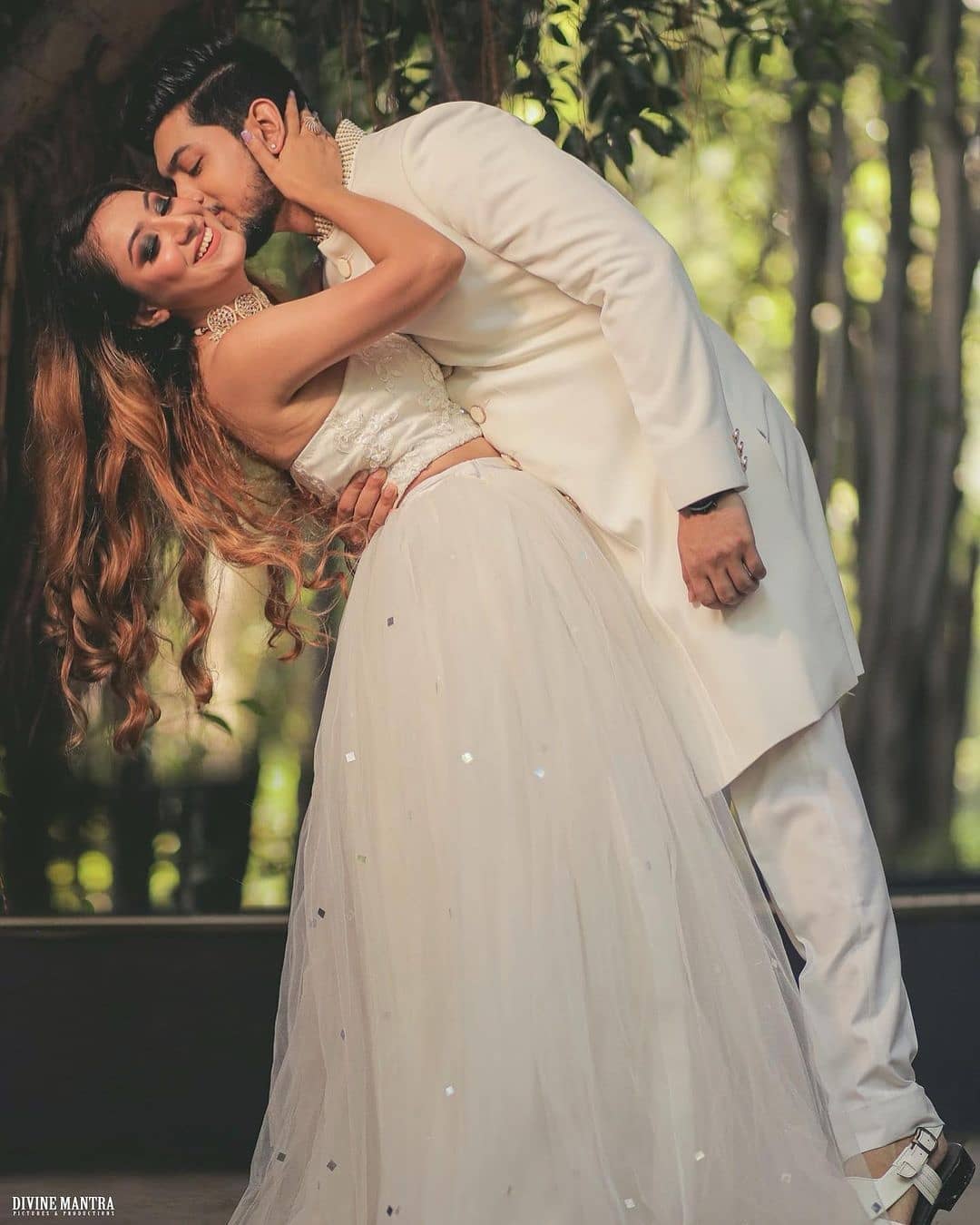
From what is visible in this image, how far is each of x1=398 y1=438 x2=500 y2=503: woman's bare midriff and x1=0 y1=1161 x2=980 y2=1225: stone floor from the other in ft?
4.24

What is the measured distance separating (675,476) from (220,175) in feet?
2.09

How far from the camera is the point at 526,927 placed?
54.9 inches

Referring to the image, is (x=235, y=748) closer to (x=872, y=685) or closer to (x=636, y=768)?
(x=872, y=685)

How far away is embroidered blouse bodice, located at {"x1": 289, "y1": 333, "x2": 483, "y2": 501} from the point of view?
1596 mm

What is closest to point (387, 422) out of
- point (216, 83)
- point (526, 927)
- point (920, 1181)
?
point (216, 83)

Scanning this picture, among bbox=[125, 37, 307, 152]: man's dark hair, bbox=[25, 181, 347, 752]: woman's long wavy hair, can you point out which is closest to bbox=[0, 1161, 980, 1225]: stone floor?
bbox=[25, 181, 347, 752]: woman's long wavy hair

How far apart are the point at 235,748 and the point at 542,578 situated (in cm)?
185

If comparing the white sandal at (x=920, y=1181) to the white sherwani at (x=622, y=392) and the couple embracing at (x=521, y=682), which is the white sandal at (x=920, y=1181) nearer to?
the couple embracing at (x=521, y=682)

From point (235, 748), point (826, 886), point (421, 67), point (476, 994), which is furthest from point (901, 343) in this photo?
point (476, 994)

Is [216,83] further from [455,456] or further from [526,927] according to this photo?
[526,927]

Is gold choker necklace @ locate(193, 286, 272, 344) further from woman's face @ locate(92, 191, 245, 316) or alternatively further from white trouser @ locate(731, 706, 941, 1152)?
white trouser @ locate(731, 706, 941, 1152)

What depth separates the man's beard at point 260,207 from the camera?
5.18 feet

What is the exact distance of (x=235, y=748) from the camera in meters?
3.21

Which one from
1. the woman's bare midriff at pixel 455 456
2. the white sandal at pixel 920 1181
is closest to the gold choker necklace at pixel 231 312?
the woman's bare midriff at pixel 455 456
